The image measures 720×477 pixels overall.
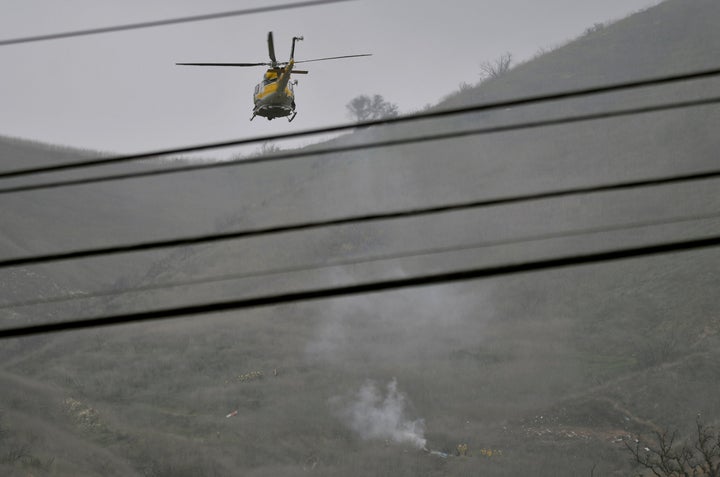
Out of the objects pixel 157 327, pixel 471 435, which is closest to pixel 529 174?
pixel 157 327

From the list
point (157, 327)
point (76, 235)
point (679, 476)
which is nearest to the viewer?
point (679, 476)

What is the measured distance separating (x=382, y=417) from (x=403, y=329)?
11833 mm

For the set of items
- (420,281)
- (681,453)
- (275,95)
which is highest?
(275,95)

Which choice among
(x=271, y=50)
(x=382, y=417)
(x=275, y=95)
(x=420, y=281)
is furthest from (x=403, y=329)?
(x=420, y=281)

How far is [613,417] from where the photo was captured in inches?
1129

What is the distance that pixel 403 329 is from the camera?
4281cm

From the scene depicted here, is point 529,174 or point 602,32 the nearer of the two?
point 529,174

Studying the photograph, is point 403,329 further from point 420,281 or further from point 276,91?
point 420,281

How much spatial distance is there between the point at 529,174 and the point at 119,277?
33552 millimetres

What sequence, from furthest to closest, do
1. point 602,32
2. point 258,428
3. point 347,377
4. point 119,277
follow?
point 602,32 → point 119,277 → point 347,377 → point 258,428

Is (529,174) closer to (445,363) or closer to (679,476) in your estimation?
(445,363)

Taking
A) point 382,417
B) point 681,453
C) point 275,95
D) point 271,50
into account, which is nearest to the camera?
point 271,50

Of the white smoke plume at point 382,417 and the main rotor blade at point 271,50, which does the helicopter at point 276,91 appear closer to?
the main rotor blade at point 271,50

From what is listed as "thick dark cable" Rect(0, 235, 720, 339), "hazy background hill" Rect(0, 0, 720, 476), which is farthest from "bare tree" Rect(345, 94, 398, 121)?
"thick dark cable" Rect(0, 235, 720, 339)
